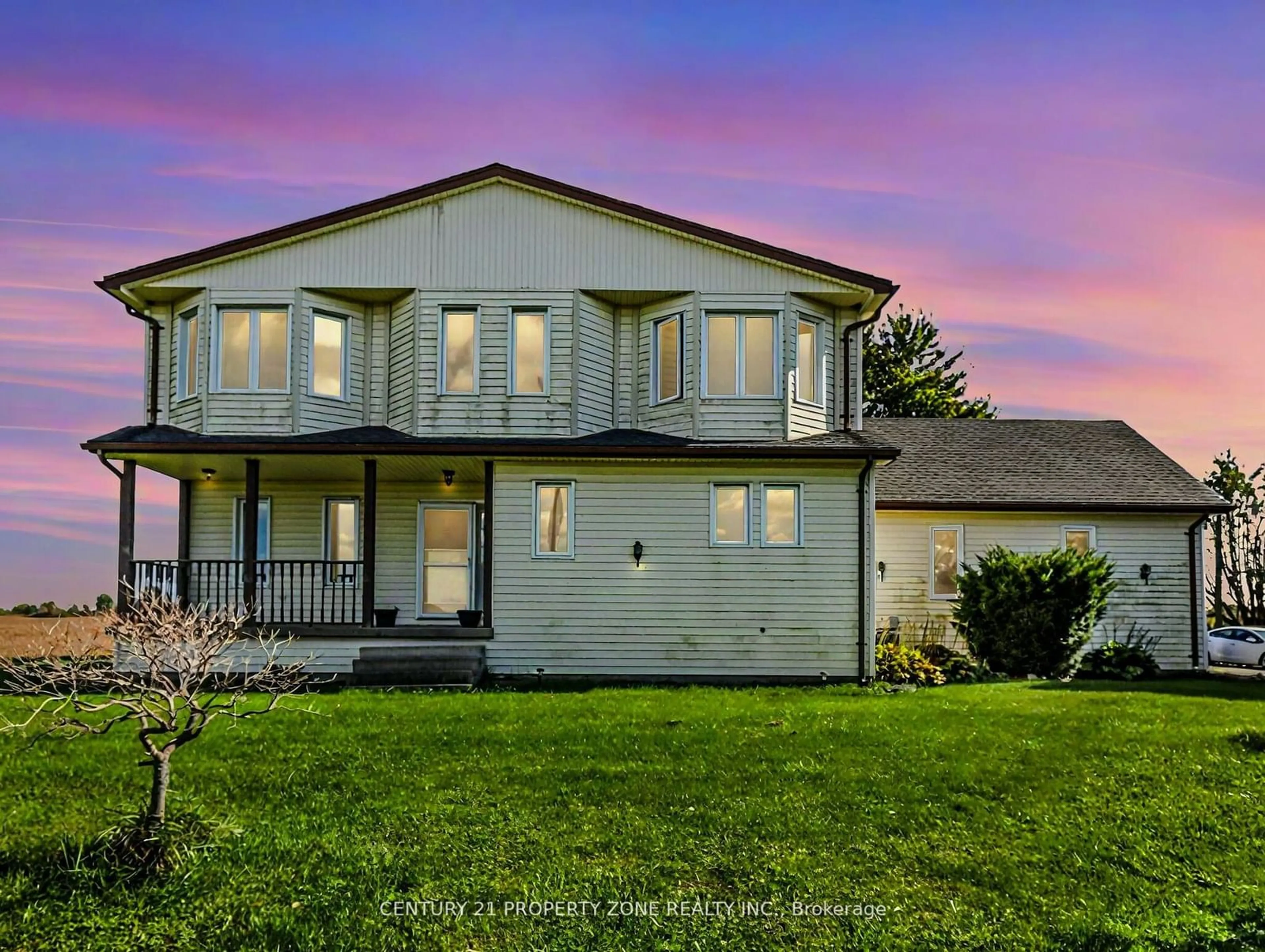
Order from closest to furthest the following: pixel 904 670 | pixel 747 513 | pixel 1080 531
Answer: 1. pixel 747 513
2. pixel 904 670
3. pixel 1080 531

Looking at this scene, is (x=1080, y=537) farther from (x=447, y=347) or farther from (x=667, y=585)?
(x=447, y=347)

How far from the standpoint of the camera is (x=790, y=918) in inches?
350

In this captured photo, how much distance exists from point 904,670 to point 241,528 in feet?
37.6

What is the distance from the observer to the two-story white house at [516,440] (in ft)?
61.0

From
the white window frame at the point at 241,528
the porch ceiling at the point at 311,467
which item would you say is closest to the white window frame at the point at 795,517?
the porch ceiling at the point at 311,467

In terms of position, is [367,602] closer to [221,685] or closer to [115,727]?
[115,727]

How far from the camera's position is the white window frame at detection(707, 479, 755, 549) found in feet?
61.6

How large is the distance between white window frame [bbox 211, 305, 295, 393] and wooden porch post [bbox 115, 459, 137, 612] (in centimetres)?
186

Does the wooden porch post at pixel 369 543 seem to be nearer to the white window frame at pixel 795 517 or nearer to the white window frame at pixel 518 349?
the white window frame at pixel 518 349

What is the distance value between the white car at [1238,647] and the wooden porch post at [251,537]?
21536mm

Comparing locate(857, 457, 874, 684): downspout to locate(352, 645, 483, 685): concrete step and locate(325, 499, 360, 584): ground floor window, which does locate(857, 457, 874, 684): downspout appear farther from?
locate(325, 499, 360, 584): ground floor window

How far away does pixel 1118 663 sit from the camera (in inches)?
826

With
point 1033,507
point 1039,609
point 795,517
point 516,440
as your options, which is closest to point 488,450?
point 516,440

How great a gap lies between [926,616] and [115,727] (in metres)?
14.4
